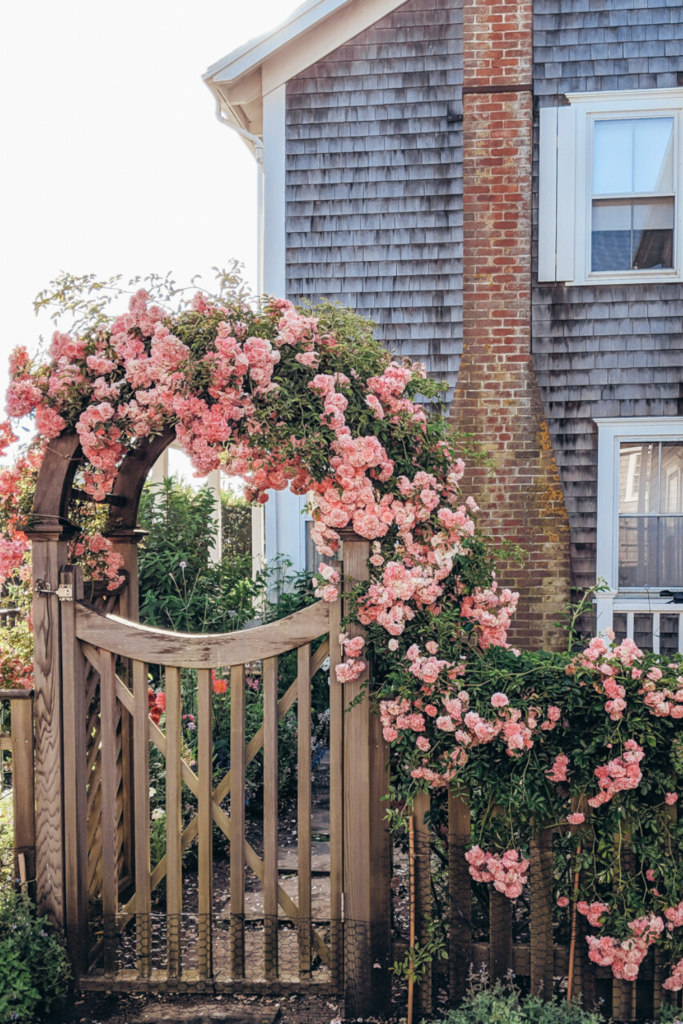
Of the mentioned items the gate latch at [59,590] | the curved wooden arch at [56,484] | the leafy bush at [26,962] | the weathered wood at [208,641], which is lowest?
the leafy bush at [26,962]

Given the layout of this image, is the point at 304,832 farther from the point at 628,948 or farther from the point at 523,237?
the point at 523,237

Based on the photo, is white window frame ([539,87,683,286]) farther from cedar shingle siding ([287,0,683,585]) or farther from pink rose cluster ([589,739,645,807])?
pink rose cluster ([589,739,645,807])

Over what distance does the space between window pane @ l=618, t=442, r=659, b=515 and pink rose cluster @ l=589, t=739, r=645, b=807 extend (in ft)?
13.0

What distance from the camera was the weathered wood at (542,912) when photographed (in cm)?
256

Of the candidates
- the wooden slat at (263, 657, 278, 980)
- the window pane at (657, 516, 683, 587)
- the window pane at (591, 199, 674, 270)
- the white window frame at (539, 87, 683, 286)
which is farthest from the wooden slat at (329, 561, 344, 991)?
the window pane at (591, 199, 674, 270)

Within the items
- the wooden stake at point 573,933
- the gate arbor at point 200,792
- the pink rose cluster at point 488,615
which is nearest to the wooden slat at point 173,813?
the gate arbor at point 200,792

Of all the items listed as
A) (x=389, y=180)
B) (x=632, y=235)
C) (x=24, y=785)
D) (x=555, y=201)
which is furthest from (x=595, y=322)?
(x=24, y=785)

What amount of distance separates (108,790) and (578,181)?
549 centimetres

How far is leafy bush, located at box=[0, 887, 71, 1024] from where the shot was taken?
8.41 feet

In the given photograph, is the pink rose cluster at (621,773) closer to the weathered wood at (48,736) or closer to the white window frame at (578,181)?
the weathered wood at (48,736)

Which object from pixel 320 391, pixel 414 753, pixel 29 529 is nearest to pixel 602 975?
pixel 414 753

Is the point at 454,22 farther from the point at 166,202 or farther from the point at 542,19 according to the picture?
the point at 166,202

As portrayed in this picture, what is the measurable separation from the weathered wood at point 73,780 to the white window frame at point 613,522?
426 centimetres

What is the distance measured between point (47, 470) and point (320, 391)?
1071 millimetres
